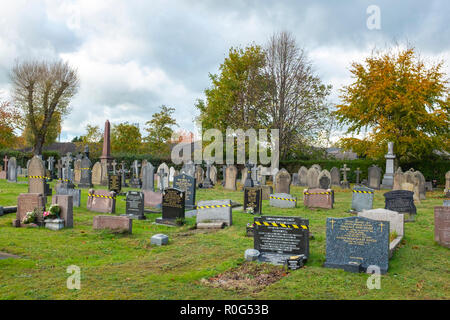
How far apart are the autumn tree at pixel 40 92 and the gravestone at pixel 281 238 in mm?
37493

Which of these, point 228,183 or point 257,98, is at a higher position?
point 257,98

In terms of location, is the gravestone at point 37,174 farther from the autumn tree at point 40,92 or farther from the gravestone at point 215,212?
the autumn tree at point 40,92

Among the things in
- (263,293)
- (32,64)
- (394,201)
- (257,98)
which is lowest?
(263,293)

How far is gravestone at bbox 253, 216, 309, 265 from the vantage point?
6879 mm

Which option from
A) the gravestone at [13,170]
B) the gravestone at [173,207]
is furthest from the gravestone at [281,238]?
the gravestone at [13,170]

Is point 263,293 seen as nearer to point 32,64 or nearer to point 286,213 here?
point 286,213

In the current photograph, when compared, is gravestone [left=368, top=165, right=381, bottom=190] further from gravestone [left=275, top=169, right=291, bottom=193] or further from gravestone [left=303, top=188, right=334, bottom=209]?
gravestone [left=303, top=188, right=334, bottom=209]

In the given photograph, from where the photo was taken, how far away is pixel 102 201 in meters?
13.1

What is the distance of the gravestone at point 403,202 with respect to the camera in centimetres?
1181

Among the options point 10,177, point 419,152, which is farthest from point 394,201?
point 10,177

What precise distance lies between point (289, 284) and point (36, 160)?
45.9 ft

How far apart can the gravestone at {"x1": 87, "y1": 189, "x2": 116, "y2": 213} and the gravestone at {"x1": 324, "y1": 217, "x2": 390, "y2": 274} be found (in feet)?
28.7

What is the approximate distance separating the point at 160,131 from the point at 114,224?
1454 inches

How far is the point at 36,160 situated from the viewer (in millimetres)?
15734
